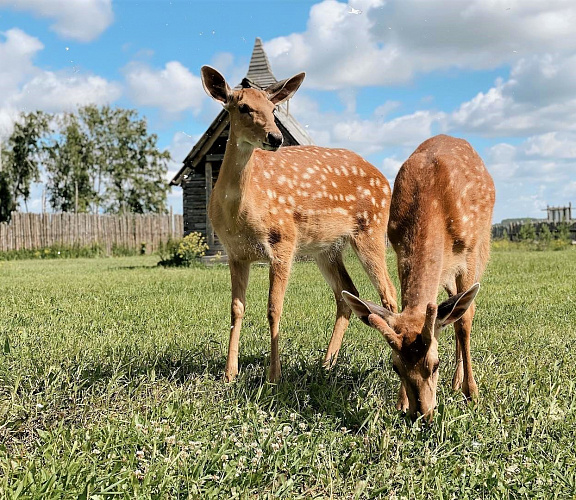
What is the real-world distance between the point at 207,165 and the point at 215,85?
14.6m

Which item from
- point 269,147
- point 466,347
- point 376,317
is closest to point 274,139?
point 269,147

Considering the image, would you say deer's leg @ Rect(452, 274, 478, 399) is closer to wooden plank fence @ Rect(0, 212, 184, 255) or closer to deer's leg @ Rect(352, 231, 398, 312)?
deer's leg @ Rect(352, 231, 398, 312)

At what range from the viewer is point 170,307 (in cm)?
840

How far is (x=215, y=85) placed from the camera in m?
4.93

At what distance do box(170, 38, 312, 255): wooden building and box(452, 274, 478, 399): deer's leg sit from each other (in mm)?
13752

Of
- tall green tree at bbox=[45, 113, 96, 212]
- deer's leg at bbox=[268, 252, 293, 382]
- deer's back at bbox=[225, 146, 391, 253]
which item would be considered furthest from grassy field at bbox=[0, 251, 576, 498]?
tall green tree at bbox=[45, 113, 96, 212]

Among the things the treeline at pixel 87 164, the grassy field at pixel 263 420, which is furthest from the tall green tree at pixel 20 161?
the grassy field at pixel 263 420

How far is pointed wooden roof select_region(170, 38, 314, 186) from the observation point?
60.6 ft

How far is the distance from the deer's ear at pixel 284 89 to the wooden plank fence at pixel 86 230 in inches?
988

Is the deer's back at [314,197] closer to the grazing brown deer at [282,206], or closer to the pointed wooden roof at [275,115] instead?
the grazing brown deer at [282,206]

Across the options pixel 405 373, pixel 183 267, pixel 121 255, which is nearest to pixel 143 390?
pixel 405 373

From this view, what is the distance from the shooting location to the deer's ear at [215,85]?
484 centimetres

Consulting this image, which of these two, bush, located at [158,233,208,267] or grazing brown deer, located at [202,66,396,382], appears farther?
bush, located at [158,233,208,267]

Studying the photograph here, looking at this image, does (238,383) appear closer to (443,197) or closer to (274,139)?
(274,139)
